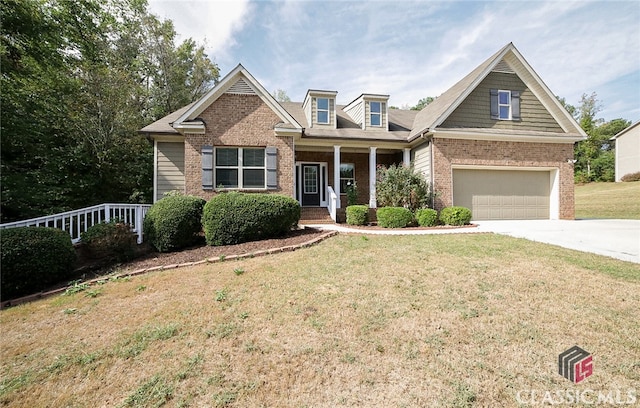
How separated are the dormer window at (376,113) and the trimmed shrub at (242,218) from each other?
797cm

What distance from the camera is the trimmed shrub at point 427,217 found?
11.0m

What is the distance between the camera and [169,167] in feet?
39.1

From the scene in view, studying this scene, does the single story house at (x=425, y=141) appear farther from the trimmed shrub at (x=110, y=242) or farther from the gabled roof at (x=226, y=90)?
the trimmed shrub at (x=110, y=242)

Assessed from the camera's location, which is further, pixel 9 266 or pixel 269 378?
pixel 9 266

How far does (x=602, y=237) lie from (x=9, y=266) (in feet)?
45.9

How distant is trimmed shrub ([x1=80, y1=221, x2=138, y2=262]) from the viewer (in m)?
7.13

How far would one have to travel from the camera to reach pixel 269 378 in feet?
8.66

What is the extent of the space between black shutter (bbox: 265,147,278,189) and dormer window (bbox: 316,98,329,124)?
3.38 m

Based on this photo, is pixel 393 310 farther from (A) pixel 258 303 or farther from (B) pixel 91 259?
(B) pixel 91 259

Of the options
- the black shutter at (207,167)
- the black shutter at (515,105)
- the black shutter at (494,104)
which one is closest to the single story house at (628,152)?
the black shutter at (515,105)

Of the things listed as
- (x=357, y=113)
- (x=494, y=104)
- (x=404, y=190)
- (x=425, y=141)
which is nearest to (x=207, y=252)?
(x=404, y=190)

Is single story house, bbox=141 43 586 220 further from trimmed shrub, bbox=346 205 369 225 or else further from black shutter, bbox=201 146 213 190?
trimmed shrub, bbox=346 205 369 225

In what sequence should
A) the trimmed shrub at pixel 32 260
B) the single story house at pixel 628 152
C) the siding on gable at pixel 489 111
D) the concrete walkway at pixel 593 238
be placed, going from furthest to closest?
1. the single story house at pixel 628 152
2. the siding on gable at pixel 489 111
3. the concrete walkway at pixel 593 238
4. the trimmed shrub at pixel 32 260

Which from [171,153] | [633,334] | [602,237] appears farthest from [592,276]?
[171,153]
